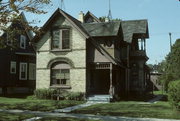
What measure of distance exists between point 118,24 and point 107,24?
1.30 m

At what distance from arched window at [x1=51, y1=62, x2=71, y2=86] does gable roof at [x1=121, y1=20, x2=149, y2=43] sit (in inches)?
359

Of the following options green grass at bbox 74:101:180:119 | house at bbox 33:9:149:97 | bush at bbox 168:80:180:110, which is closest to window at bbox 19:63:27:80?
house at bbox 33:9:149:97

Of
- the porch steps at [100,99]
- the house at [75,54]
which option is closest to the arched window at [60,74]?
the house at [75,54]

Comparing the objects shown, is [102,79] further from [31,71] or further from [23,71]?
[23,71]

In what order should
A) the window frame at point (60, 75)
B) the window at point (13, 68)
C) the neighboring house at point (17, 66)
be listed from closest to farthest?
1. the window frame at point (60, 75)
2. the neighboring house at point (17, 66)
3. the window at point (13, 68)

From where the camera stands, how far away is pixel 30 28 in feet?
55.9

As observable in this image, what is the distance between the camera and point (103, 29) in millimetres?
26797

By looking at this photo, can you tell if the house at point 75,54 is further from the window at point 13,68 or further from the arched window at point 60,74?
the window at point 13,68

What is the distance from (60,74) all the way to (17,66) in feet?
33.2

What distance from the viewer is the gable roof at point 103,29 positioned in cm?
2561

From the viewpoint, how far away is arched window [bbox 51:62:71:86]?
24969 mm

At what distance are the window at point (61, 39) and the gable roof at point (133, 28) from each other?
27.1 ft

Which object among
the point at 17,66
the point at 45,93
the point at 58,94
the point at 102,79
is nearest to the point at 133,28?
the point at 102,79

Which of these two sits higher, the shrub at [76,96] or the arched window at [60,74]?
the arched window at [60,74]
